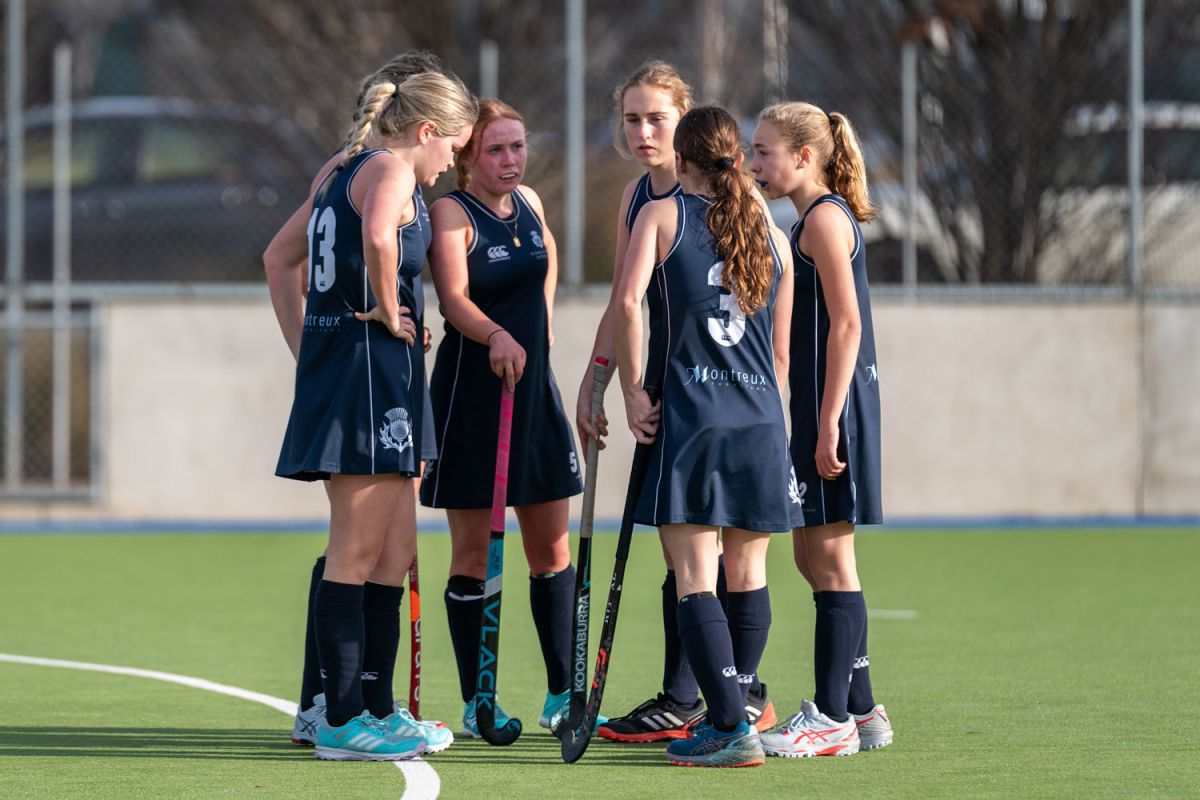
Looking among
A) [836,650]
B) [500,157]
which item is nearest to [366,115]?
[500,157]

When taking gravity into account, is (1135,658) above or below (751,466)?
below

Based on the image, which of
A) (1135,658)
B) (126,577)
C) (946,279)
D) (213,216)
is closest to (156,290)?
(213,216)

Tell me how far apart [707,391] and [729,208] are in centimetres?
49

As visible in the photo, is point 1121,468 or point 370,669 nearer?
point 370,669

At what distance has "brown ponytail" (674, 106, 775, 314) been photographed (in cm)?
524

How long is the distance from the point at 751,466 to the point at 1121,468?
315 inches

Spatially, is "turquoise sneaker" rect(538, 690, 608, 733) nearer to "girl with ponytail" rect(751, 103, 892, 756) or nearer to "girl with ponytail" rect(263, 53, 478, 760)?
"girl with ponytail" rect(263, 53, 478, 760)

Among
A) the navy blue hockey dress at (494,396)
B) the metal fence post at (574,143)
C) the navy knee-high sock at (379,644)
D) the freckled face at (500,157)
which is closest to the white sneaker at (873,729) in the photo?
the navy blue hockey dress at (494,396)

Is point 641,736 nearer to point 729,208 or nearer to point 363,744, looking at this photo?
point 363,744

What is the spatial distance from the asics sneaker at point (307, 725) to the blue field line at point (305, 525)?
6156 mm

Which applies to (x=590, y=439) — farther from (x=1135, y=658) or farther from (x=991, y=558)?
(x=991, y=558)

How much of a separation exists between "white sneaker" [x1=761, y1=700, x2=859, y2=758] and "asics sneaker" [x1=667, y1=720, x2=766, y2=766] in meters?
0.13

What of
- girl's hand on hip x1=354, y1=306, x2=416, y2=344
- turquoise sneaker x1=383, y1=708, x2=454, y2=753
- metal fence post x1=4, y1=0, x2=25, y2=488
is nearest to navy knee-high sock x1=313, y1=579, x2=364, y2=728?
turquoise sneaker x1=383, y1=708, x2=454, y2=753

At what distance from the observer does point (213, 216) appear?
13.6 m
